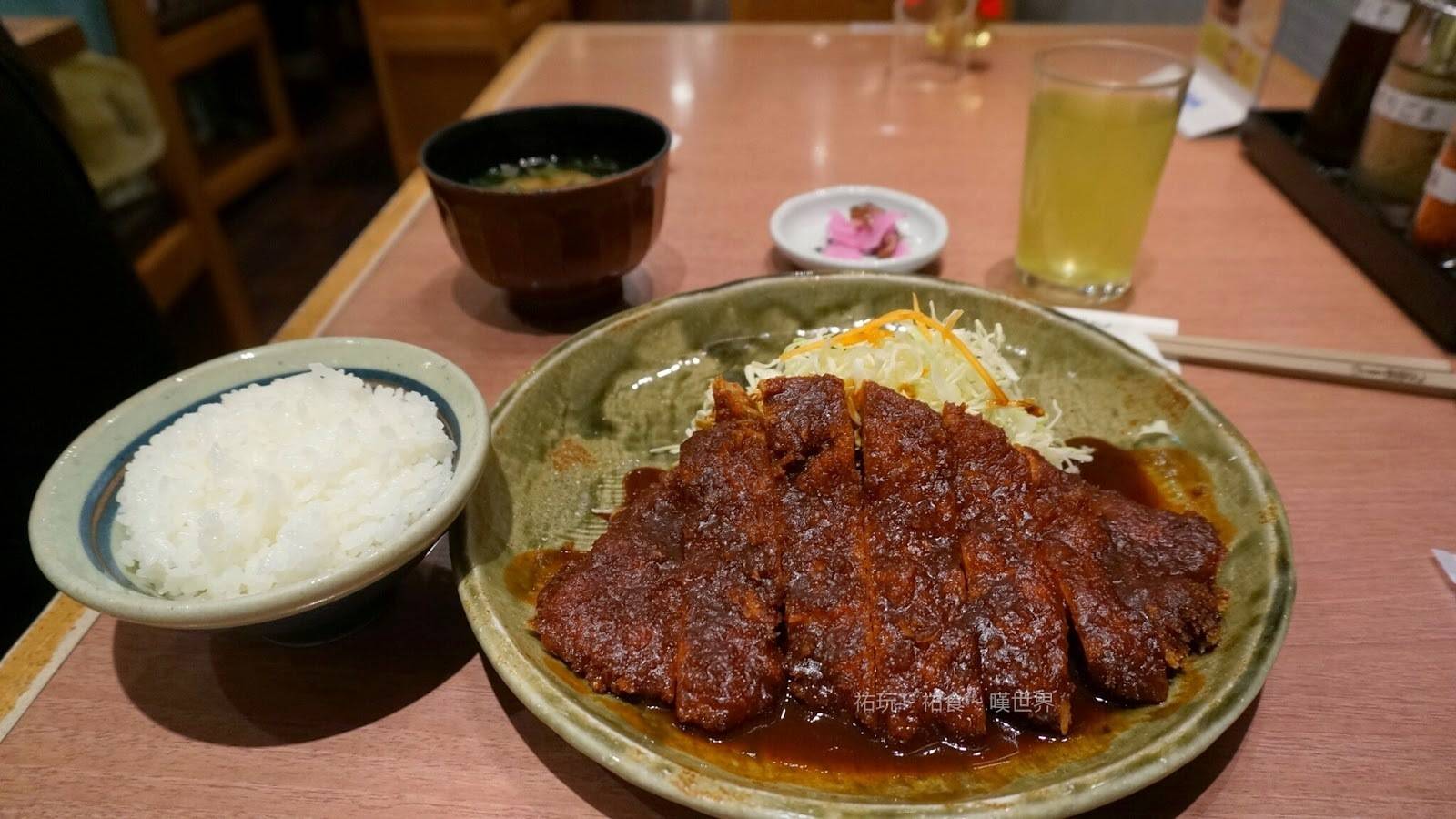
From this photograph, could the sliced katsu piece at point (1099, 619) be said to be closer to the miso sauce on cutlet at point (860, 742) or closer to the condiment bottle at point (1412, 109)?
the miso sauce on cutlet at point (860, 742)

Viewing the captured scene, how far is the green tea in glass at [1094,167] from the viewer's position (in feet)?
6.31

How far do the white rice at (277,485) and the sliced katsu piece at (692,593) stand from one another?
0.90ft

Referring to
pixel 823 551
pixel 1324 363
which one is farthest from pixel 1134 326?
pixel 823 551

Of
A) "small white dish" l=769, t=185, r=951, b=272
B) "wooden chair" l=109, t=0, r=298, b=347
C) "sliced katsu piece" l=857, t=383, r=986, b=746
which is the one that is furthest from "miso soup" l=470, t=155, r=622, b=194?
"wooden chair" l=109, t=0, r=298, b=347

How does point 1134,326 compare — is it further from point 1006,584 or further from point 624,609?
point 624,609

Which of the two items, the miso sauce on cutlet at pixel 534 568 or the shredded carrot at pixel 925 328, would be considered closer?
the miso sauce on cutlet at pixel 534 568

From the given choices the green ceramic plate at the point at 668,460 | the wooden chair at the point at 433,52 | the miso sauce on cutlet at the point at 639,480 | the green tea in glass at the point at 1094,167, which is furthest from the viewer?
the wooden chair at the point at 433,52

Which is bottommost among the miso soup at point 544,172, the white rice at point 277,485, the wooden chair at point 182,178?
the wooden chair at point 182,178

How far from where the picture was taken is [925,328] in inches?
66.1

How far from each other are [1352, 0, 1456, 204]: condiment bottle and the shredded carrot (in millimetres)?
1311

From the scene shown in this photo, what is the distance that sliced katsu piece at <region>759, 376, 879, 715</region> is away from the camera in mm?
1138

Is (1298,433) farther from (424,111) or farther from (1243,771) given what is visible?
(424,111)

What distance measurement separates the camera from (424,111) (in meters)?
6.16

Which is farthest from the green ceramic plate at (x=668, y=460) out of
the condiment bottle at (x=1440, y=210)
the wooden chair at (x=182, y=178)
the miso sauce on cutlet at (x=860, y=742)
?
the wooden chair at (x=182, y=178)
